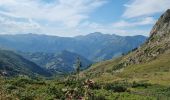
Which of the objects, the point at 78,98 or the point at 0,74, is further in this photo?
the point at 0,74

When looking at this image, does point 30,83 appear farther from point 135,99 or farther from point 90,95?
point 90,95

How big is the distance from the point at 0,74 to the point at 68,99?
9.06 ft

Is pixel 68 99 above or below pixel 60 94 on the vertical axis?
above

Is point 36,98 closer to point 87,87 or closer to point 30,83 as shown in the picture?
point 30,83

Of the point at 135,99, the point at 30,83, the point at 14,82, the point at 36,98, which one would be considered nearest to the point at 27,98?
the point at 36,98

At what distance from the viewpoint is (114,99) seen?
70.2 meters

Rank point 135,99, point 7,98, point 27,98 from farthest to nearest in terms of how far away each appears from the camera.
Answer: point 135,99 < point 27,98 < point 7,98

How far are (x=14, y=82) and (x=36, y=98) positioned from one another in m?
17.0

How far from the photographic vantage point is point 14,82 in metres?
66.1

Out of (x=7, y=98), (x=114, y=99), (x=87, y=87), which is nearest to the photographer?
(x=87, y=87)

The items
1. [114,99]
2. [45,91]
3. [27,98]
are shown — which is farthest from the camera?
[114,99]

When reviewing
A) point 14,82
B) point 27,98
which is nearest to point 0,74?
point 27,98

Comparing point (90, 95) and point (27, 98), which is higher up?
point (90, 95)

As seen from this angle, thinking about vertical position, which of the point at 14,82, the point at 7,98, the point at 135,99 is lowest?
the point at 135,99
